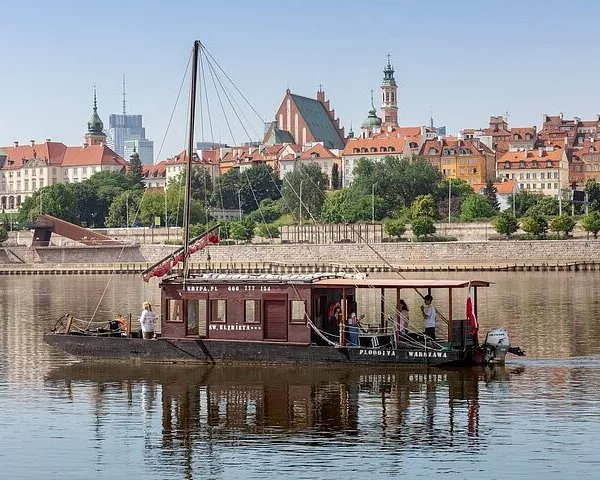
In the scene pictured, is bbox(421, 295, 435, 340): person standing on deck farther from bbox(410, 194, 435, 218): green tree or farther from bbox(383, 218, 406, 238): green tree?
bbox(410, 194, 435, 218): green tree

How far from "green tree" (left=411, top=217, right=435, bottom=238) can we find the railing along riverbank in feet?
42.1

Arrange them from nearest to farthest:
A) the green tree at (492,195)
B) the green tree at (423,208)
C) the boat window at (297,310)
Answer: the boat window at (297,310), the green tree at (423,208), the green tree at (492,195)

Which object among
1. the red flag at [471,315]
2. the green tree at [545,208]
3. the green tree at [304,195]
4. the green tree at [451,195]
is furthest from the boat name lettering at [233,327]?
the green tree at [304,195]

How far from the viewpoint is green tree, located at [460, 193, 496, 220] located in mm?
150875

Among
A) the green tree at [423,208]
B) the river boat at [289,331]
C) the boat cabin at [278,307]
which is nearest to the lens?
the river boat at [289,331]

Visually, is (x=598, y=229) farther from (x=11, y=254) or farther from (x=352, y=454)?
(x=352, y=454)

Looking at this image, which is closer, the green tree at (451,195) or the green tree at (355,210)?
the green tree at (355,210)

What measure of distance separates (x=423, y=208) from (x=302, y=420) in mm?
120666

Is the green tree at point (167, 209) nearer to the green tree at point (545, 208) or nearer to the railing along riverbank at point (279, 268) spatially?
the railing along riverbank at point (279, 268)

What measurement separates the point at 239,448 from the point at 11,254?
122 m

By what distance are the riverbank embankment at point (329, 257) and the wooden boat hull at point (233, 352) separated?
68.5m

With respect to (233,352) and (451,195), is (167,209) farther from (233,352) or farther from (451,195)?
(233,352)

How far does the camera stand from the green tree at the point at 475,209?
151 meters

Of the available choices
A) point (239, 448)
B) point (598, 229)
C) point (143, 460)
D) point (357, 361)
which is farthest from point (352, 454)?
point (598, 229)
